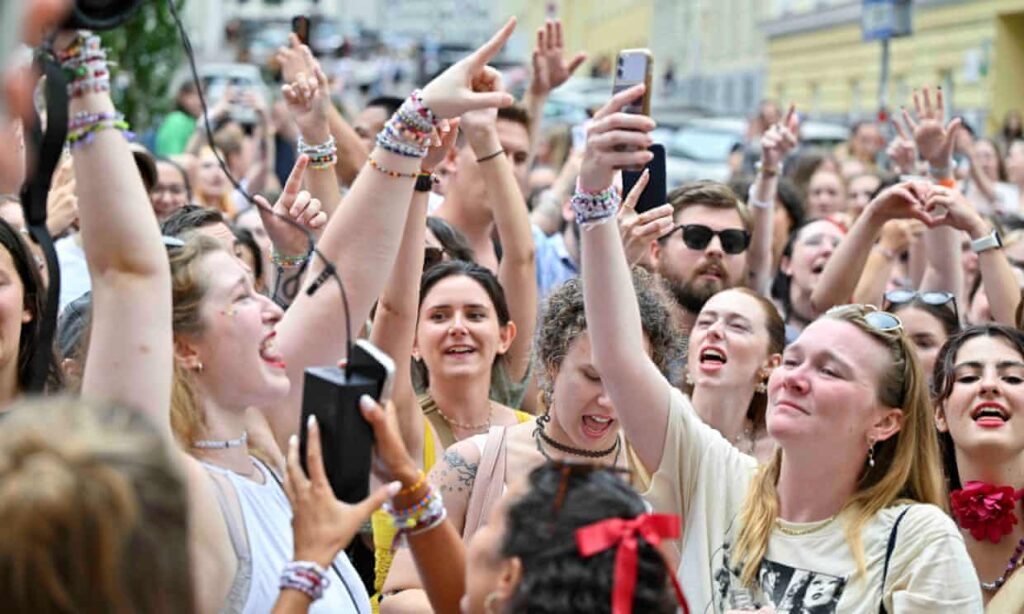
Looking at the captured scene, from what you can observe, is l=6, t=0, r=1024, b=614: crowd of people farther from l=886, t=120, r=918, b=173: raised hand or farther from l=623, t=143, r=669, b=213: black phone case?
l=886, t=120, r=918, b=173: raised hand

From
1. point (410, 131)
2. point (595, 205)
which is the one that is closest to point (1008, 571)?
point (595, 205)

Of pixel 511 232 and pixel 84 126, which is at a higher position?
pixel 84 126

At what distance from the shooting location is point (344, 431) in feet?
9.15

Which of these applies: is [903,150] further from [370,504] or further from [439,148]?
[370,504]

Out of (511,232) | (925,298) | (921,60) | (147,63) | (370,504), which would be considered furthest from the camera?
(921,60)

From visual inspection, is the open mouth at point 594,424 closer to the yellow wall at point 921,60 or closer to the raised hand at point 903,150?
the raised hand at point 903,150

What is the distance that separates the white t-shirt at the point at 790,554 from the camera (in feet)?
11.6

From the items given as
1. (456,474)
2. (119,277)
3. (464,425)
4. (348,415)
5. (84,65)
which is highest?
(84,65)

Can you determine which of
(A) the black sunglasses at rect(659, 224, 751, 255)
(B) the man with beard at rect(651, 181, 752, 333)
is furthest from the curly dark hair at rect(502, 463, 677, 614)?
(A) the black sunglasses at rect(659, 224, 751, 255)

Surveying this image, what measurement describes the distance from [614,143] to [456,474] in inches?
43.2

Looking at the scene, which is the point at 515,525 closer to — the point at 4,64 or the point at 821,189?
the point at 4,64

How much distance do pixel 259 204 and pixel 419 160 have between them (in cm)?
88

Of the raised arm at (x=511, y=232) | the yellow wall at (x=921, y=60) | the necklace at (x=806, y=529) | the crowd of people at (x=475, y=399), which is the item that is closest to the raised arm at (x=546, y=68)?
the crowd of people at (x=475, y=399)

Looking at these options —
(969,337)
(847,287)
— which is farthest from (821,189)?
(969,337)
